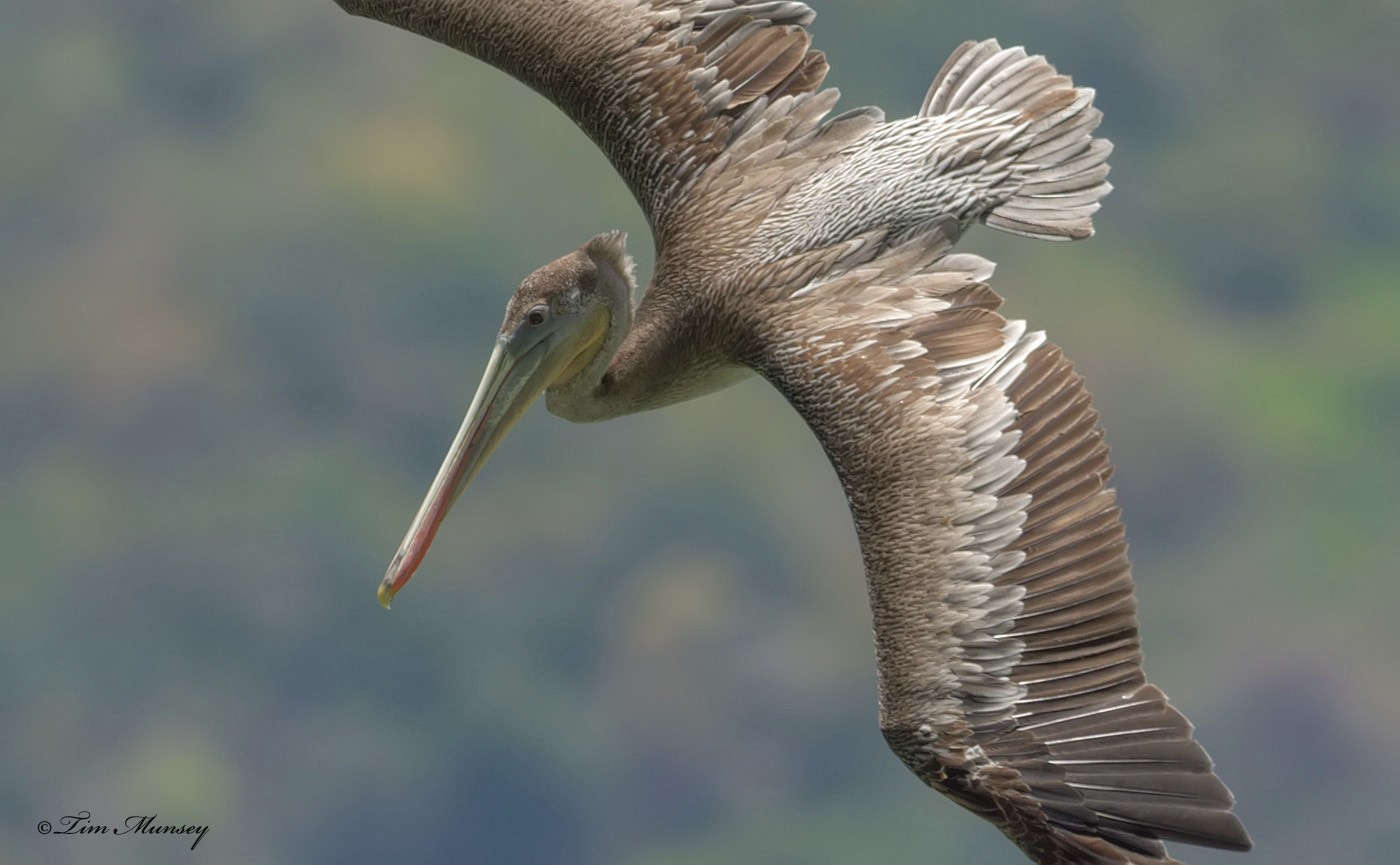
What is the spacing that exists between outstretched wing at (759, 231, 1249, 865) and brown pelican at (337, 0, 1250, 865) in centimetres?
1

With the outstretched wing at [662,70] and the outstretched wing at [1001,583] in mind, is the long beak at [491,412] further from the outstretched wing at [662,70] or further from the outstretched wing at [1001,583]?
the outstretched wing at [1001,583]

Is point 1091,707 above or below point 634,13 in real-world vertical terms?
below

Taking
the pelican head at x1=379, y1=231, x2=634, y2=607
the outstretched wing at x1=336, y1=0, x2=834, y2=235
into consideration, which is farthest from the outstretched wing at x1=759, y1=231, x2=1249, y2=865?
the outstretched wing at x1=336, y1=0, x2=834, y2=235

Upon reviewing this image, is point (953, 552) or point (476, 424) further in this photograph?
point (476, 424)

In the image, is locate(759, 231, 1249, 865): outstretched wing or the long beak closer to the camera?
locate(759, 231, 1249, 865): outstretched wing

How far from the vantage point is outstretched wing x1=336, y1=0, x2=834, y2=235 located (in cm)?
1089

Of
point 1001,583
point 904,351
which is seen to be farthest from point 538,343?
point 1001,583

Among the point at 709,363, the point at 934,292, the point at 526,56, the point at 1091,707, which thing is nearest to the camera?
the point at 1091,707

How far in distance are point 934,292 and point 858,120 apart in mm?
1245

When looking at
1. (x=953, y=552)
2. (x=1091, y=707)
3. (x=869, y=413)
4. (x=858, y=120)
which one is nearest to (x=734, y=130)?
(x=858, y=120)

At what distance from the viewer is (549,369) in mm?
10781

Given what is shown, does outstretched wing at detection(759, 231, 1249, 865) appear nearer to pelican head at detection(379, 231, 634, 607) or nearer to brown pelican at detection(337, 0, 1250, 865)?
brown pelican at detection(337, 0, 1250, 865)

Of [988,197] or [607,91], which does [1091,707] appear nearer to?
[988,197]

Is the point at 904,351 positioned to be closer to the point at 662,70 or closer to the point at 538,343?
the point at 538,343
